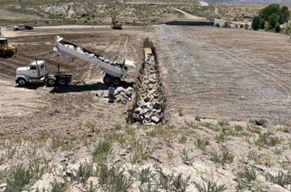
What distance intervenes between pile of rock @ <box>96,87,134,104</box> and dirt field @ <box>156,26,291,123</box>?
9.81 ft

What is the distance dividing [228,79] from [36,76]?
15.6 meters

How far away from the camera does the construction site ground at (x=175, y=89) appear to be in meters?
11.5

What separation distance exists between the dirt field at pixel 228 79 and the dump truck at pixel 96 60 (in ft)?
13.3

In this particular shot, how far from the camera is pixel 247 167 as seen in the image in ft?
20.5

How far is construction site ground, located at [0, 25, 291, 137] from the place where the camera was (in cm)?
1151

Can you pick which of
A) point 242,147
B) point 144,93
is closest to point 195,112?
point 242,147

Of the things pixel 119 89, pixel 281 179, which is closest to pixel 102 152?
pixel 281 179

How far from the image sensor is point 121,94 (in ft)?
48.0

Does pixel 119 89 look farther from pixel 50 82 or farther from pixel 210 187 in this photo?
pixel 210 187

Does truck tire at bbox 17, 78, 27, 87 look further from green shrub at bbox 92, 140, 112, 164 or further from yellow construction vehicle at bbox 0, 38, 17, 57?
green shrub at bbox 92, 140, 112, 164

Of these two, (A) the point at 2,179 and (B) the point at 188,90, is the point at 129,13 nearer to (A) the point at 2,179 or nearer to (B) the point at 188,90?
(B) the point at 188,90

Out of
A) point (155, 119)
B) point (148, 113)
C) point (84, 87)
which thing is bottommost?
point (155, 119)

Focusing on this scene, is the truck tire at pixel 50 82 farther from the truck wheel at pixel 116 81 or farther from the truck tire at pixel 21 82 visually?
the truck wheel at pixel 116 81

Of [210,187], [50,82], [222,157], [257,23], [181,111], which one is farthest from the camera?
[257,23]
